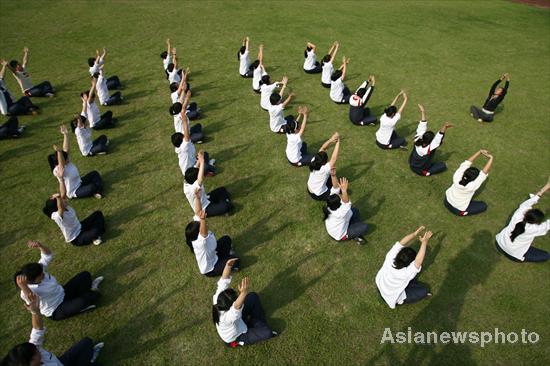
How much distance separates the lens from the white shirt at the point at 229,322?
18.8 feet

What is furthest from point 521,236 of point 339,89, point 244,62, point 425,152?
point 244,62

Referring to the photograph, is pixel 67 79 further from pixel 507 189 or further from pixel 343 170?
pixel 507 189

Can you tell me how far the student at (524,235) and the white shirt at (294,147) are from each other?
227 inches

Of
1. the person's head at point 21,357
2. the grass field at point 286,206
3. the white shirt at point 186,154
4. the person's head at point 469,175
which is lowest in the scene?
the grass field at point 286,206

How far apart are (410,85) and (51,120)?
15426 millimetres

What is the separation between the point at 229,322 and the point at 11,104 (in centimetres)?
1318

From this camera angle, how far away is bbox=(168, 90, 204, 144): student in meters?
10.3

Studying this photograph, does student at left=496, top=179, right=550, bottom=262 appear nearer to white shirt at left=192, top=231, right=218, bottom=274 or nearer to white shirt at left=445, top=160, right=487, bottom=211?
white shirt at left=445, top=160, right=487, bottom=211

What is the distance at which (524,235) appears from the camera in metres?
7.50

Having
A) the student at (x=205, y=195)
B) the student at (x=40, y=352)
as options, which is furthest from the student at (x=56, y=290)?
the student at (x=205, y=195)

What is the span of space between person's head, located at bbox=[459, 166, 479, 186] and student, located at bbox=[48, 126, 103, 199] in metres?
10.1

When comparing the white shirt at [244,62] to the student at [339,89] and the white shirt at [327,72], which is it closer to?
the white shirt at [327,72]

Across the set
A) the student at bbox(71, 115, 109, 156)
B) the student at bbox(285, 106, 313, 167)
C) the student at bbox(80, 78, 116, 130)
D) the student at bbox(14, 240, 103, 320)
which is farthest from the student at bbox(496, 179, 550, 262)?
the student at bbox(80, 78, 116, 130)

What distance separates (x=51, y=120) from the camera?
42.8ft
